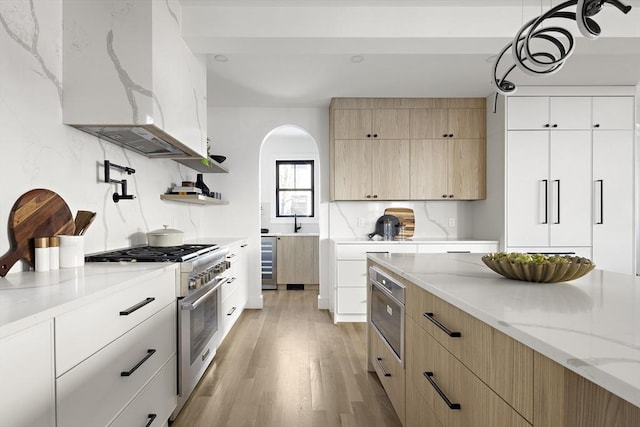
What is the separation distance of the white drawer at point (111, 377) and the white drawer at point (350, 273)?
2285 millimetres

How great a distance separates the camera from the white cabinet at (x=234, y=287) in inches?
123

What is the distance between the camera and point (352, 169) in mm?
4066

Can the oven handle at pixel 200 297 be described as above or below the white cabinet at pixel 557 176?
below

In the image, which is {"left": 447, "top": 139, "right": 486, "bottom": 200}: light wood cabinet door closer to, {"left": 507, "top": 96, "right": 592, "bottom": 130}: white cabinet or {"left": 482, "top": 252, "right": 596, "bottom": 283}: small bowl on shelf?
{"left": 507, "top": 96, "right": 592, "bottom": 130}: white cabinet

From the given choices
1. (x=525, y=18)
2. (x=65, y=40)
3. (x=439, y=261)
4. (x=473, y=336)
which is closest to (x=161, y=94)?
(x=65, y=40)

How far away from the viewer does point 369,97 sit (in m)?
4.02

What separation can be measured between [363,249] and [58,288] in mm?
3002

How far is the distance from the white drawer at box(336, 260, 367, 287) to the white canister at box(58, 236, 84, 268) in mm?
2587

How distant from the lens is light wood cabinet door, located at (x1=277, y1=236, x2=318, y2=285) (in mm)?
5555

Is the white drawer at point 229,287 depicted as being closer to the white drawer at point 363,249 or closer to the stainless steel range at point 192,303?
the stainless steel range at point 192,303

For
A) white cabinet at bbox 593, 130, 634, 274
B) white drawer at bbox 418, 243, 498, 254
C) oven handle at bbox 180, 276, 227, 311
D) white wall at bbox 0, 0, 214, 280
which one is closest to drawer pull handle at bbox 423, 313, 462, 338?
oven handle at bbox 180, 276, 227, 311

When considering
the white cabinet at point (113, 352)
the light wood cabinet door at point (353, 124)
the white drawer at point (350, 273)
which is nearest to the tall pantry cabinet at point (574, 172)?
the light wood cabinet door at point (353, 124)

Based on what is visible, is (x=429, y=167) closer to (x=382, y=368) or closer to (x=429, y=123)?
(x=429, y=123)

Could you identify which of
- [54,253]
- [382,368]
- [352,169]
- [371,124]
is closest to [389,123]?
[371,124]
